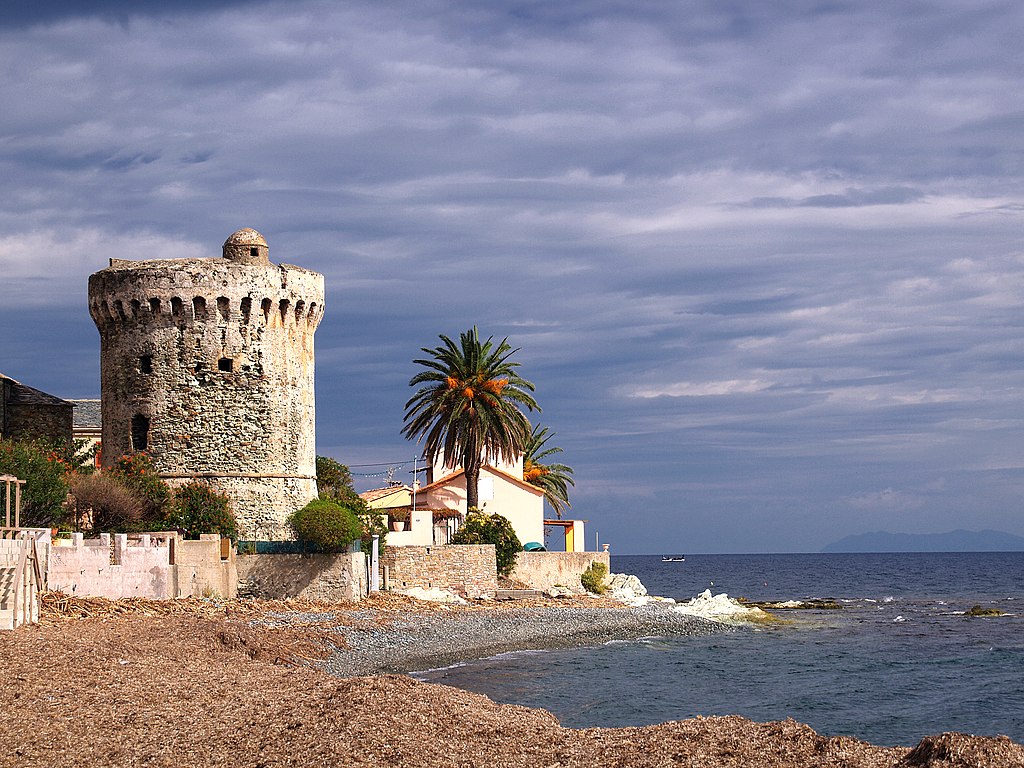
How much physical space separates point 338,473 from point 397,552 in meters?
8.54

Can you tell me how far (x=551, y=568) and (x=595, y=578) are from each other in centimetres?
356

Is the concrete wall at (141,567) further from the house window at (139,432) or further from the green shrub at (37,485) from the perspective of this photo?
the house window at (139,432)

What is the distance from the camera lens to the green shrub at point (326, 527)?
132 feet

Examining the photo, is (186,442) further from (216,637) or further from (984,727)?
(984,727)

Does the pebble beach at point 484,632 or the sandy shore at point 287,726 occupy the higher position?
the sandy shore at point 287,726

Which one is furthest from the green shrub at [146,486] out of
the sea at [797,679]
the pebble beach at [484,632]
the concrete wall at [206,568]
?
the sea at [797,679]

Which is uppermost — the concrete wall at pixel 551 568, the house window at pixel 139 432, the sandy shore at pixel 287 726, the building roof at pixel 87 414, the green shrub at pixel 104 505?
the building roof at pixel 87 414

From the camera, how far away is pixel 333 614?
1449 inches

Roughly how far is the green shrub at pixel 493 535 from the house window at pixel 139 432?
13.4 metres

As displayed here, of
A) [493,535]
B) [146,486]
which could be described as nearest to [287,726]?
[146,486]

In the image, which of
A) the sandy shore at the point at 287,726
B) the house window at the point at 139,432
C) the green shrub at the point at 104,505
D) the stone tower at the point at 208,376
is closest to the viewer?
the sandy shore at the point at 287,726

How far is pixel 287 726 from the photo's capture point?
16391mm

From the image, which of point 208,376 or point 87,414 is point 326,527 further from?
point 87,414

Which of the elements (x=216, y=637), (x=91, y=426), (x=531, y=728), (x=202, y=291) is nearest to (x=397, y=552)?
(x=202, y=291)
